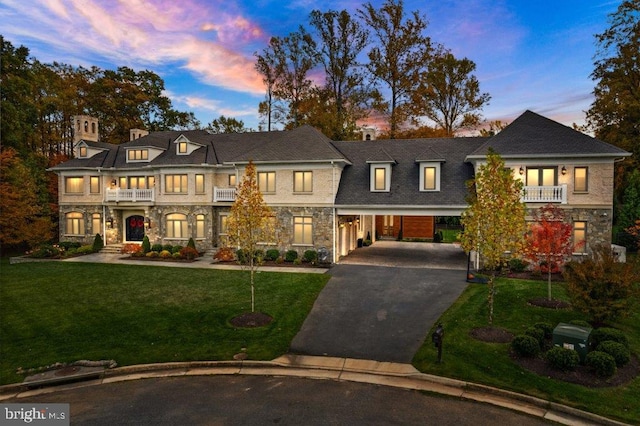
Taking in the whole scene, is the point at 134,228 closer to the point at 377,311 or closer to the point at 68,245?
the point at 68,245

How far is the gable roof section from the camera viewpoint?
20.4 metres

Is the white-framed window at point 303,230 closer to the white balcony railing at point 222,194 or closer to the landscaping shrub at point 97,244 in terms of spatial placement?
the white balcony railing at point 222,194

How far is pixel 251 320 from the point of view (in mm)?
14312

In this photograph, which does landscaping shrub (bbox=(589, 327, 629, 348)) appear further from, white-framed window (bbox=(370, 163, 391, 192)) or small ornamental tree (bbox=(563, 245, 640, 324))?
white-framed window (bbox=(370, 163, 391, 192))

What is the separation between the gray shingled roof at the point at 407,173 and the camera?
77.3 ft

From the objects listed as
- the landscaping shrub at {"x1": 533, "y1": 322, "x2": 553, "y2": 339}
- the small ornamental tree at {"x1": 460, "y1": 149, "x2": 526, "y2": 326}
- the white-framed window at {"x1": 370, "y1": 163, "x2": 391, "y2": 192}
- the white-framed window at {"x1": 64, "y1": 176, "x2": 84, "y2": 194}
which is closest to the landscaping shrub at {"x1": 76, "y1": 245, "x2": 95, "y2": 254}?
the white-framed window at {"x1": 64, "y1": 176, "x2": 84, "y2": 194}

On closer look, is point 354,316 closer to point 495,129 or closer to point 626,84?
point 626,84

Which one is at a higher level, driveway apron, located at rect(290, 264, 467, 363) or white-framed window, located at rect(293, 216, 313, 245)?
white-framed window, located at rect(293, 216, 313, 245)

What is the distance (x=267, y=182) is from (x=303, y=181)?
2.66 m

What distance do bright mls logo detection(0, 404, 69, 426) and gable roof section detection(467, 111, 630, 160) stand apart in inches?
850

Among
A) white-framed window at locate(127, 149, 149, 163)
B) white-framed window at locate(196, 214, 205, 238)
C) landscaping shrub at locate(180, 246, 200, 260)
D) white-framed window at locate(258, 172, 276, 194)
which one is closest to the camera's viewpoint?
white-framed window at locate(258, 172, 276, 194)

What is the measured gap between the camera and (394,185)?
24.9 metres

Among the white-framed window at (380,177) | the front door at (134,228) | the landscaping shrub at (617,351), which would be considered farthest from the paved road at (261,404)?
the front door at (134,228)

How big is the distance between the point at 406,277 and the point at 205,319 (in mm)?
10636
